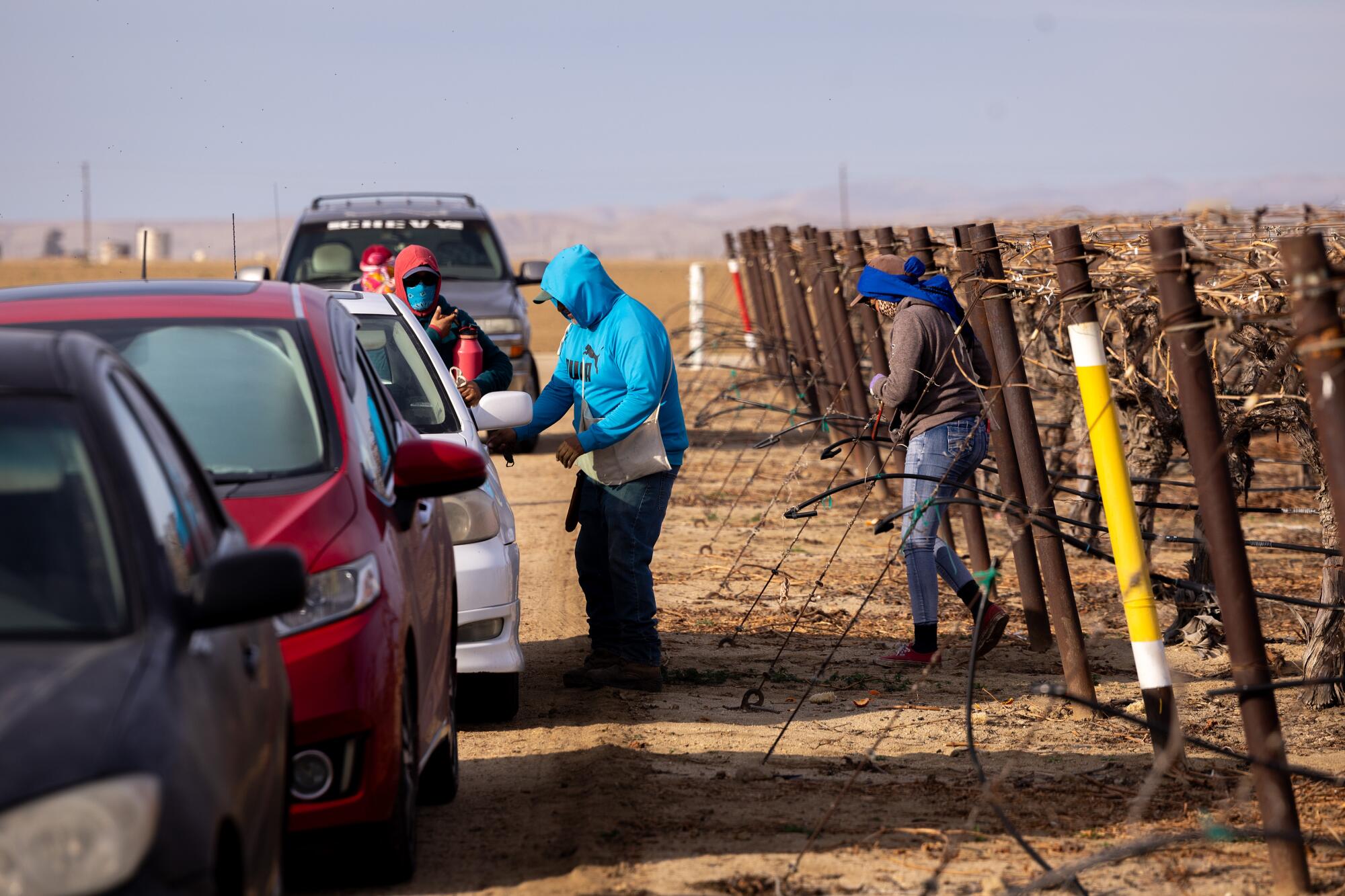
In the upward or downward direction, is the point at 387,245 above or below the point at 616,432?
above

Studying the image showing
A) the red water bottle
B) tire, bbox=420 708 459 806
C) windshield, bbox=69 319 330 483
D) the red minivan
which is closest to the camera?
the red minivan

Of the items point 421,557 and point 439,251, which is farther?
point 439,251

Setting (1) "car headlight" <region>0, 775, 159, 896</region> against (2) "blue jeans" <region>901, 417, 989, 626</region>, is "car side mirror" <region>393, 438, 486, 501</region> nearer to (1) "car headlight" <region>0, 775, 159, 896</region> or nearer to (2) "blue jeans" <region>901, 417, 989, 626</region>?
(1) "car headlight" <region>0, 775, 159, 896</region>

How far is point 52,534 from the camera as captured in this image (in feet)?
10.5

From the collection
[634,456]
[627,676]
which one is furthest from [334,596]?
[627,676]

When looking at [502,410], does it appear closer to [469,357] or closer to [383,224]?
[469,357]

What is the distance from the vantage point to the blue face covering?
8.84m

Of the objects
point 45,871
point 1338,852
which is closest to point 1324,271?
point 1338,852

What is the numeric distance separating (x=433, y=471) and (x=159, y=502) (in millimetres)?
1754

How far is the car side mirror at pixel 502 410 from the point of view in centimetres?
732

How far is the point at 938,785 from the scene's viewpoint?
238 inches

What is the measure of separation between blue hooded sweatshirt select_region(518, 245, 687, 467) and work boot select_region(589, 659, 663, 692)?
946 mm

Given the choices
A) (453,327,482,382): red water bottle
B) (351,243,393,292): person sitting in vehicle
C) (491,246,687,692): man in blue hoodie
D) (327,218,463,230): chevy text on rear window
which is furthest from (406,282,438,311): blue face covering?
(327,218,463,230): chevy text on rear window

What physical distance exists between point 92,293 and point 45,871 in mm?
3107
